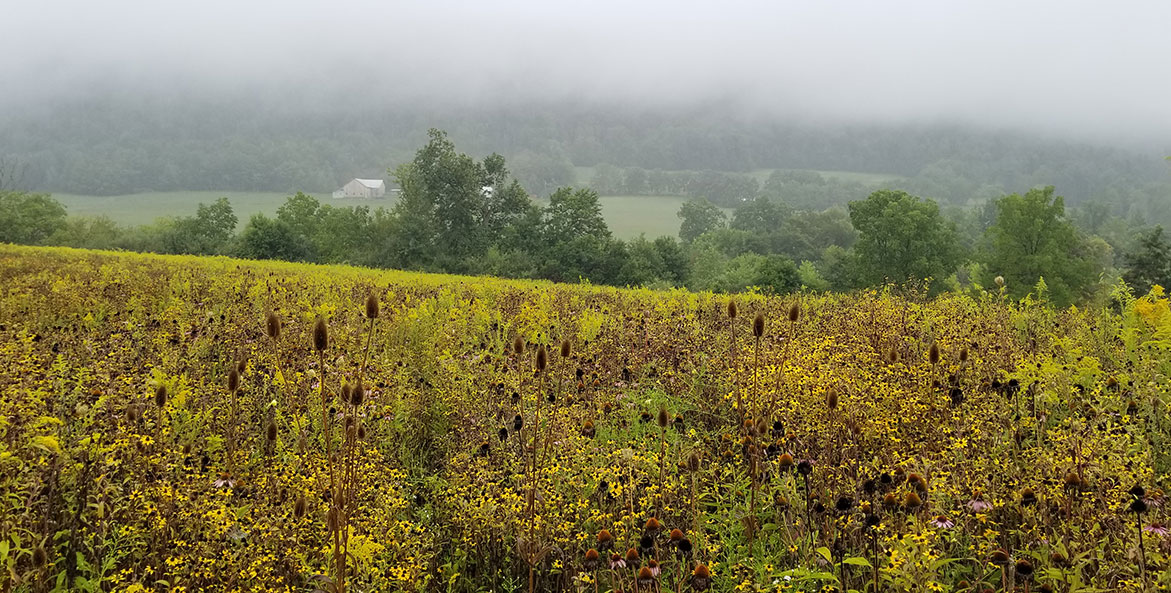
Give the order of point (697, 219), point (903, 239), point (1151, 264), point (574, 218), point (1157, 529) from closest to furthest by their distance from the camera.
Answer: point (1157, 529), point (1151, 264), point (903, 239), point (574, 218), point (697, 219)

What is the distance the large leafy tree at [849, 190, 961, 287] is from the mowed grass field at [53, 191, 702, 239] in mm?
76890

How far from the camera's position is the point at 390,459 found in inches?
166

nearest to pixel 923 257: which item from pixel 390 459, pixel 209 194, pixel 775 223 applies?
pixel 390 459

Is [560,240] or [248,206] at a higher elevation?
[248,206]

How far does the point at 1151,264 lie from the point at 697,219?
9102cm

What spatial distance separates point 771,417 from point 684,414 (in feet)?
4.26

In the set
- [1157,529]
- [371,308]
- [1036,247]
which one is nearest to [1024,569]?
[1157,529]

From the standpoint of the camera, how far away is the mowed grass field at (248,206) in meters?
137

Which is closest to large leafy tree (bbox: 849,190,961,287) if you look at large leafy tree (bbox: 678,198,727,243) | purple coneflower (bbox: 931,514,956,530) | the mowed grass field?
purple coneflower (bbox: 931,514,956,530)

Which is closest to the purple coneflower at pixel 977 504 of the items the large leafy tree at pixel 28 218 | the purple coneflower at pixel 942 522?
the purple coneflower at pixel 942 522

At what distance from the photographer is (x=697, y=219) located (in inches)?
5098

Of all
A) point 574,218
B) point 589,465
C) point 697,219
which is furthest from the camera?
point 697,219

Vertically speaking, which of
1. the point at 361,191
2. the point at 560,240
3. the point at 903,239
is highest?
the point at 361,191

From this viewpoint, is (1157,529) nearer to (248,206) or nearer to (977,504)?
(977,504)
